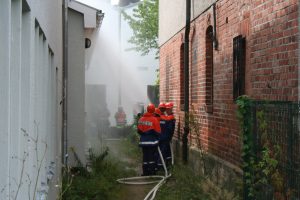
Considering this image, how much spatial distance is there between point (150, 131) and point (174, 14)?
13.2 ft

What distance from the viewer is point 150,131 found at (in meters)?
12.8

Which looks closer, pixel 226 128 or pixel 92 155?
pixel 226 128

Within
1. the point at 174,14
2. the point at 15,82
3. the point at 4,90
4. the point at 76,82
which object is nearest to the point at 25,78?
the point at 15,82

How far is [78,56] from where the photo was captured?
11.9m

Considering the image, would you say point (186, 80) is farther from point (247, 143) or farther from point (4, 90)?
point (4, 90)

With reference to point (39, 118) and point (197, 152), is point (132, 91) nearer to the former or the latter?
point (197, 152)

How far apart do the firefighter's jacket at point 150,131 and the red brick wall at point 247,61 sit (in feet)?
2.75

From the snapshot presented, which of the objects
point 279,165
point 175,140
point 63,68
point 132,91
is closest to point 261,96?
point 279,165

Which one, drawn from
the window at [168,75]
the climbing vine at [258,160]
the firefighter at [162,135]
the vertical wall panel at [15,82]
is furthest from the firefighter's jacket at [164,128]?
the vertical wall panel at [15,82]

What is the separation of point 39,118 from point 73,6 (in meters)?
6.71

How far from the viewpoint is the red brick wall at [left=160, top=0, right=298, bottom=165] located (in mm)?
6438

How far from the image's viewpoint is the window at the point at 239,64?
8.62 metres

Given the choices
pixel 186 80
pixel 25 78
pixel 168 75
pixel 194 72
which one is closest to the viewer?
pixel 25 78

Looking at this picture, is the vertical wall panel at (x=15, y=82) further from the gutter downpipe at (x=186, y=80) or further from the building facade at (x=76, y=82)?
the gutter downpipe at (x=186, y=80)
